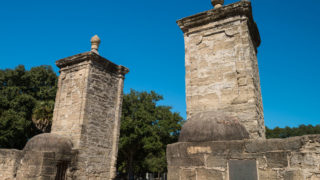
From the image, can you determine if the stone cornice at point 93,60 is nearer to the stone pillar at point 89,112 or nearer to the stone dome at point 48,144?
the stone pillar at point 89,112

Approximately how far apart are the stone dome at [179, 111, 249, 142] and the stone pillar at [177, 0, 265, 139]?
0.73 m

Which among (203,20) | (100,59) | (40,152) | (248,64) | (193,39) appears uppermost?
(100,59)

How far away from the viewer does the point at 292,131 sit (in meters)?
35.7

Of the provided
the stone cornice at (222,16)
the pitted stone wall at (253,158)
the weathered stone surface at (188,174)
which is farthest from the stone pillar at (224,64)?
the weathered stone surface at (188,174)

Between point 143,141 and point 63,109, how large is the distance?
34.5 feet

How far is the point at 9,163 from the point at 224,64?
6894mm

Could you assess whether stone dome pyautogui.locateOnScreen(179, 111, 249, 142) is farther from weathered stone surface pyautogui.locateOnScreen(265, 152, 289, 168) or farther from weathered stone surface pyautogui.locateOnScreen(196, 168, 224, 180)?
weathered stone surface pyautogui.locateOnScreen(265, 152, 289, 168)

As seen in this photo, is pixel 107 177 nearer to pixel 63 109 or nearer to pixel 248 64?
pixel 63 109

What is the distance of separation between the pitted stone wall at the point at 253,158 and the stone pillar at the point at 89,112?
16.7 ft

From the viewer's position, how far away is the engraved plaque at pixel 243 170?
2930mm

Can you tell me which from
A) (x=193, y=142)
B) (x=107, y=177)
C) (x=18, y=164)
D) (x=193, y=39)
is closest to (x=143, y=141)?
(x=107, y=177)

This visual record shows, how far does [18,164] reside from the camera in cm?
715

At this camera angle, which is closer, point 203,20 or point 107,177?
point 203,20

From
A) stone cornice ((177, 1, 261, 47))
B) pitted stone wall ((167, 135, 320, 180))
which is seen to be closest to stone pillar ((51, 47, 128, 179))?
stone cornice ((177, 1, 261, 47))
